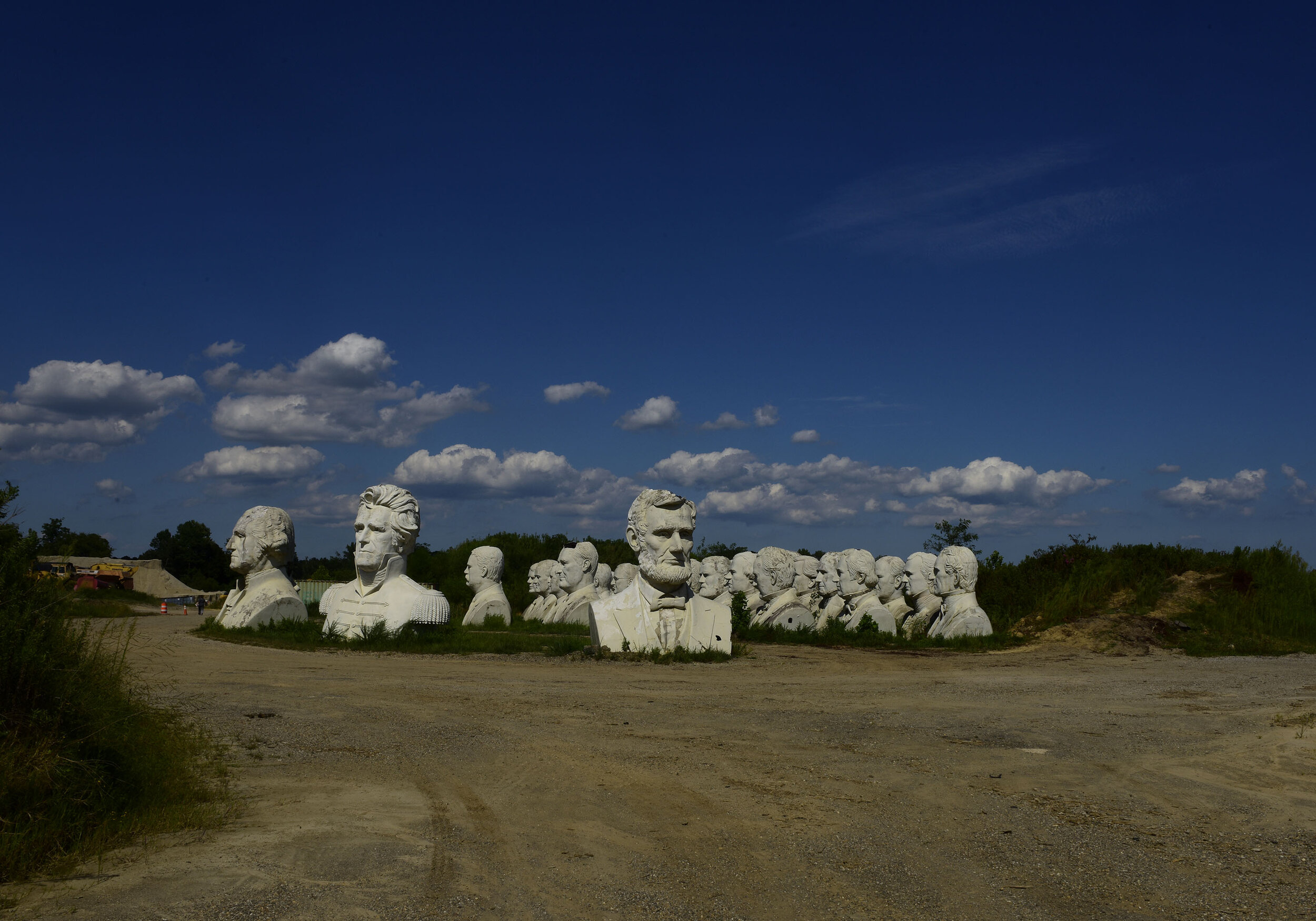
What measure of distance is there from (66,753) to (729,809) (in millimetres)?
3768

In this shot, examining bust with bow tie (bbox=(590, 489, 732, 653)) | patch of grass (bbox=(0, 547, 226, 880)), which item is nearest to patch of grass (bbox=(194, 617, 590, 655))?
bust with bow tie (bbox=(590, 489, 732, 653))

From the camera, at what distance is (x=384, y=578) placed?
16969 mm

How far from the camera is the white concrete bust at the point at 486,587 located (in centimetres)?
2297

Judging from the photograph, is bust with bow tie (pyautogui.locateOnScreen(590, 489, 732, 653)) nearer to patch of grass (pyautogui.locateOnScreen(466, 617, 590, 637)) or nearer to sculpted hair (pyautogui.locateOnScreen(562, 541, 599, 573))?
patch of grass (pyautogui.locateOnScreen(466, 617, 590, 637))

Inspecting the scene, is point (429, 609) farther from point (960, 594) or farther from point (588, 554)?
point (960, 594)

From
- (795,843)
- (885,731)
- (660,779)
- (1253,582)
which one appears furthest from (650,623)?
(1253,582)

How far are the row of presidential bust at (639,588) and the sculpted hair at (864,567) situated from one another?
3cm

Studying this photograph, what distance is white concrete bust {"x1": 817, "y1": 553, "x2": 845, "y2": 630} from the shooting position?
2388 centimetres

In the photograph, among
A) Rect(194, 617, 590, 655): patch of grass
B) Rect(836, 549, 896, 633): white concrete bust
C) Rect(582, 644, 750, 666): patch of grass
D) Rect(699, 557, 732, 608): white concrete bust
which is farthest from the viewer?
Rect(699, 557, 732, 608): white concrete bust

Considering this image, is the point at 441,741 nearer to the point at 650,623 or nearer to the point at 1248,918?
the point at 1248,918

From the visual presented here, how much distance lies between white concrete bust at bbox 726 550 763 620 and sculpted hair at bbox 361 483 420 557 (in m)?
12.0

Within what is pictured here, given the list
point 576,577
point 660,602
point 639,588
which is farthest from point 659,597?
point 576,577

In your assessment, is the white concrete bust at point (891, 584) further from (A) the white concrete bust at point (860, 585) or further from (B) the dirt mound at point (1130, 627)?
(B) the dirt mound at point (1130, 627)

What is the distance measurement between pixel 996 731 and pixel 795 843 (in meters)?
4.21
